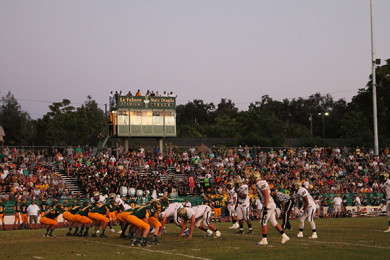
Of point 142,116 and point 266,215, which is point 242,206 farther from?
point 142,116

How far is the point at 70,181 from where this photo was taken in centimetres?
3622

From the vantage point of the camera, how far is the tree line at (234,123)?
57125 mm

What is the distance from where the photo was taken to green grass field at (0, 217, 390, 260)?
1280cm

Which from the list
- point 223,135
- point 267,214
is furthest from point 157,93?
point 223,135

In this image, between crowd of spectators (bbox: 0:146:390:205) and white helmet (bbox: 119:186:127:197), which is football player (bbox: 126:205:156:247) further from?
white helmet (bbox: 119:186:127:197)

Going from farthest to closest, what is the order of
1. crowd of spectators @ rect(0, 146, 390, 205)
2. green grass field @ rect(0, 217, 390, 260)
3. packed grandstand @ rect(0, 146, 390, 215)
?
crowd of spectators @ rect(0, 146, 390, 205) → packed grandstand @ rect(0, 146, 390, 215) → green grass field @ rect(0, 217, 390, 260)

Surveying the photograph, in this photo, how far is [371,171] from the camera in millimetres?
41875

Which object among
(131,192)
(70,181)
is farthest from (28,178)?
(131,192)

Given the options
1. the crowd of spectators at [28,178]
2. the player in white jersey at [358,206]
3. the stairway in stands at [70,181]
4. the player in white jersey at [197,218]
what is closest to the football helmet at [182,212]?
the player in white jersey at [197,218]

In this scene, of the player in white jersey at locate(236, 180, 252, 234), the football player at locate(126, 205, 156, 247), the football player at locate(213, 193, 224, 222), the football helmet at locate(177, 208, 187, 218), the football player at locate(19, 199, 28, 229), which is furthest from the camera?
the football player at locate(213, 193, 224, 222)

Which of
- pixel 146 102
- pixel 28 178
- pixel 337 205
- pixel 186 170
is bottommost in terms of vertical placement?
pixel 337 205

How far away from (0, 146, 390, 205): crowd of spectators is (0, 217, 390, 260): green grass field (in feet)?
50.1

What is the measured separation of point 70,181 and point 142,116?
35.5 feet

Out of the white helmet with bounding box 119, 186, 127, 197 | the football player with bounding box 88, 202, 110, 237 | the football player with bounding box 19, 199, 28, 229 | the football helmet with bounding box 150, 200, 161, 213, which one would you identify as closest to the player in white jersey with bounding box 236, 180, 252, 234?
the football helmet with bounding box 150, 200, 161, 213
